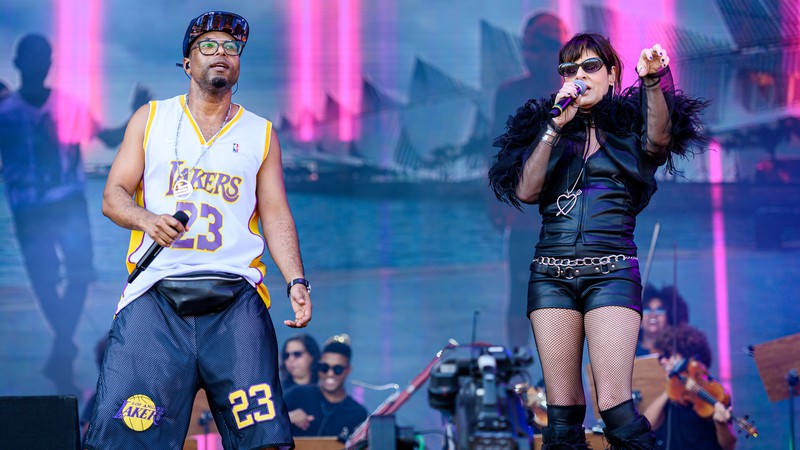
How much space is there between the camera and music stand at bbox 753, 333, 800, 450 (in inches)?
194

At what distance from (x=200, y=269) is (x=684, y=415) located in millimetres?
3195

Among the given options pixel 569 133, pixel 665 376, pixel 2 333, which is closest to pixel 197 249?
pixel 569 133

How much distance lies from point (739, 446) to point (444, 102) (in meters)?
2.58

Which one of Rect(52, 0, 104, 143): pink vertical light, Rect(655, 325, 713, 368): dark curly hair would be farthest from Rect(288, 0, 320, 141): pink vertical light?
Rect(655, 325, 713, 368): dark curly hair

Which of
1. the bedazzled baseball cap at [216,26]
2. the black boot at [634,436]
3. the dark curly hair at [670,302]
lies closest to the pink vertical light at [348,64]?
the dark curly hair at [670,302]

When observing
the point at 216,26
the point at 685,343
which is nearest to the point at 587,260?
the point at 216,26

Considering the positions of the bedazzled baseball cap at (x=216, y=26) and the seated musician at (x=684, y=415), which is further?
the seated musician at (x=684, y=415)

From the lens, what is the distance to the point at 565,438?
2717 mm

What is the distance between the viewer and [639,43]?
5383 millimetres

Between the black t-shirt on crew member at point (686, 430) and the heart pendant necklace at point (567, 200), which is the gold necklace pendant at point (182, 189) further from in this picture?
the black t-shirt on crew member at point (686, 430)

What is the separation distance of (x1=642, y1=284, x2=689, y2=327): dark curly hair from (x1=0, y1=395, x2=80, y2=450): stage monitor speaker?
129 inches

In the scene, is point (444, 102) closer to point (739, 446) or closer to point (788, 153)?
point (788, 153)

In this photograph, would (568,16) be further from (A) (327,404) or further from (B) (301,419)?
(B) (301,419)

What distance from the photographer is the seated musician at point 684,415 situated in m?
4.81
